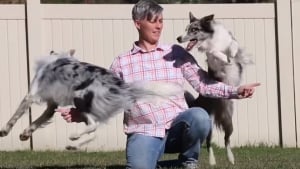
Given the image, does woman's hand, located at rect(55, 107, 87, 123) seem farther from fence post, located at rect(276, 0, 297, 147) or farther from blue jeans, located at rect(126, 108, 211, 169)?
fence post, located at rect(276, 0, 297, 147)

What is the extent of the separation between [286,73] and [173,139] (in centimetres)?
529

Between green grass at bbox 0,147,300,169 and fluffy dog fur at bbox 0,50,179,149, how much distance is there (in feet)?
5.67

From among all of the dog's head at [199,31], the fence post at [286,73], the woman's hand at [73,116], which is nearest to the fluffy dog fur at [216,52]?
the dog's head at [199,31]

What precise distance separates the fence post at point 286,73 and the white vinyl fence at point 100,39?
14 mm

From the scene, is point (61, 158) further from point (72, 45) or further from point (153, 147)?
point (153, 147)

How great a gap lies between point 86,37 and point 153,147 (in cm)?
516

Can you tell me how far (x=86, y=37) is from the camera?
1151 centimetres

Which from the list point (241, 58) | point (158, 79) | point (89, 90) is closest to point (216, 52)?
point (241, 58)

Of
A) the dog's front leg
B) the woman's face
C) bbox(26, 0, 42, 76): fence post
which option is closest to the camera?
the woman's face

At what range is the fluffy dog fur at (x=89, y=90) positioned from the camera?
6035 mm

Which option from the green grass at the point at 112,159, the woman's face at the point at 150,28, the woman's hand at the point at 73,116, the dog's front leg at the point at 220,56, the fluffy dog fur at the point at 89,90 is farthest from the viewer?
the green grass at the point at 112,159

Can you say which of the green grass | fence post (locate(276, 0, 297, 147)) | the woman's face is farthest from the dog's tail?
fence post (locate(276, 0, 297, 147))

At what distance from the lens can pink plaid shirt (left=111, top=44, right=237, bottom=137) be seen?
652 centimetres

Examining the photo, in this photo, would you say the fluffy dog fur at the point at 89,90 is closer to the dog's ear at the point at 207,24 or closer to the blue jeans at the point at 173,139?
the blue jeans at the point at 173,139
